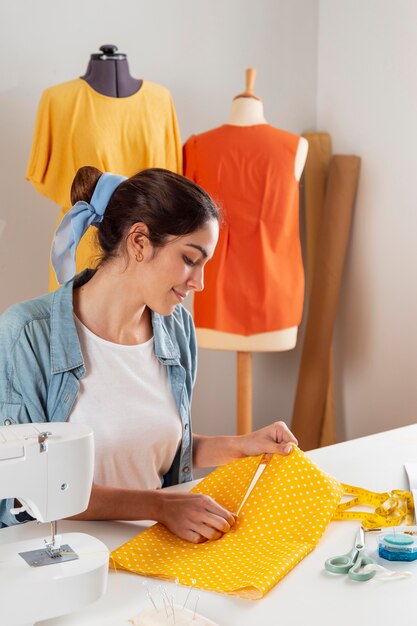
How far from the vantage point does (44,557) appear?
143 cm

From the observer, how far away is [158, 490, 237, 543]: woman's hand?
1.75 meters

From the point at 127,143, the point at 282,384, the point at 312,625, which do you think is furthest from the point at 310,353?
the point at 312,625

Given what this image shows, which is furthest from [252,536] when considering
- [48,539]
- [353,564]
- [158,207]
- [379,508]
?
[158,207]

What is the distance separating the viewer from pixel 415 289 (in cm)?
410

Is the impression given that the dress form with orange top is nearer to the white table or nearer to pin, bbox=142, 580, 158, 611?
the white table

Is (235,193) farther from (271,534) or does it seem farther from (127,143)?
(271,534)

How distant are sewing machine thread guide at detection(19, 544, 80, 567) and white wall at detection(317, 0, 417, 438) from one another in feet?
9.60

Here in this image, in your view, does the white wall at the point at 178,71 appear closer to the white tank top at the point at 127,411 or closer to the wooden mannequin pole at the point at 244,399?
the wooden mannequin pole at the point at 244,399

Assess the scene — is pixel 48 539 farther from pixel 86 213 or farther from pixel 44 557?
pixel 86 213

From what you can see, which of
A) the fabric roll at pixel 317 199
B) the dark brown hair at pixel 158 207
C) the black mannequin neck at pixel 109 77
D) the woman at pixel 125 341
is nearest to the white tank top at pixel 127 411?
the woman at pixel 125 341

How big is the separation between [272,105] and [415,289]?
1184 millimetres

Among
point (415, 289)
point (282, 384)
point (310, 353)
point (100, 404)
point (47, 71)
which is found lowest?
point (282, 384)

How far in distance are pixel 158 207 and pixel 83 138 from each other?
52.1 inches

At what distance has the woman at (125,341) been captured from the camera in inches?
77.9
